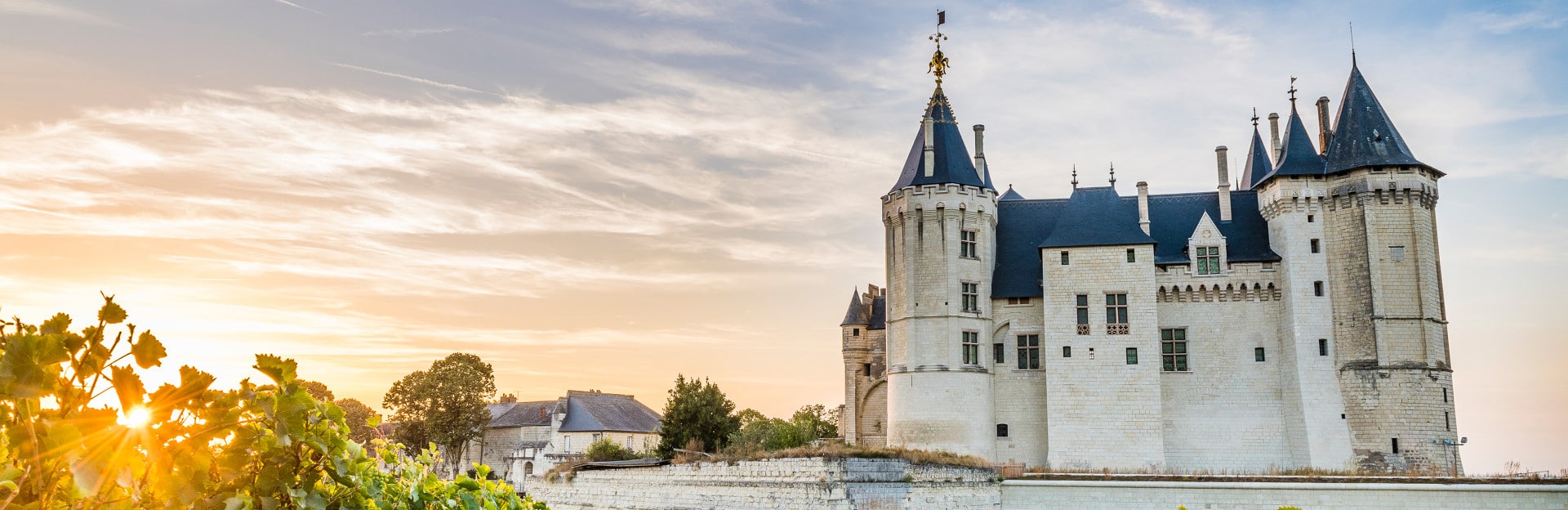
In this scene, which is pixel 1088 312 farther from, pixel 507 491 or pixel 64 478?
pixel 64 478

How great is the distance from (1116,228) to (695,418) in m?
16.7

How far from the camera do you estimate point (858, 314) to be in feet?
141

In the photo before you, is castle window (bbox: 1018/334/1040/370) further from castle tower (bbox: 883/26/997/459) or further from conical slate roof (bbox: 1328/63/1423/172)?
conical slate roof (bbox: 1328/63/1423/172)

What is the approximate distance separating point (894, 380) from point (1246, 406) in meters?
11.7

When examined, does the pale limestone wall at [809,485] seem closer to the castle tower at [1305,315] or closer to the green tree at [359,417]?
the castle tower at [1305,315]

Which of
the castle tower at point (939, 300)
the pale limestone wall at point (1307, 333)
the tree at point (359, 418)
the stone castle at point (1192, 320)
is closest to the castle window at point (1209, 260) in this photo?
the stone castle at point (1192, 320)

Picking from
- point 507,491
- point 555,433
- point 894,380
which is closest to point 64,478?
point 507,491

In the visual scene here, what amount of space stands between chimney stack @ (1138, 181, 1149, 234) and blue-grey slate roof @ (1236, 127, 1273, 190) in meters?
5.38

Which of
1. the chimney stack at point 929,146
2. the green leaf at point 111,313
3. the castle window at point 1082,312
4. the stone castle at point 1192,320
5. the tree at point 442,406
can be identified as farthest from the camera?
the tree at point 442,406

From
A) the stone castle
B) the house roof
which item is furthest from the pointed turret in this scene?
the house roof

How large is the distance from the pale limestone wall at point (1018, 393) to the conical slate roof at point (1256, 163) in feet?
35.3

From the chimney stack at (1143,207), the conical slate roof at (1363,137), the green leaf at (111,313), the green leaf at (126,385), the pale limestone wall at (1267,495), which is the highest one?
the conical slate roof at (1363,137)

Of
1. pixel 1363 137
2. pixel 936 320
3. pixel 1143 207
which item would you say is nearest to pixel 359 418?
pixel 936 320

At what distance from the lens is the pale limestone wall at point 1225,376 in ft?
116
